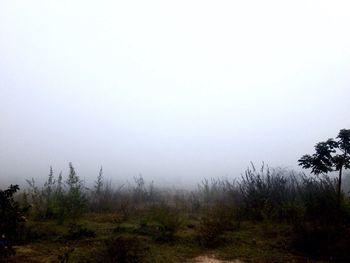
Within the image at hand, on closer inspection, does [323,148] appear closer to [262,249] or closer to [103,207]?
[262,249]

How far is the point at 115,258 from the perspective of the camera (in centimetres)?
498

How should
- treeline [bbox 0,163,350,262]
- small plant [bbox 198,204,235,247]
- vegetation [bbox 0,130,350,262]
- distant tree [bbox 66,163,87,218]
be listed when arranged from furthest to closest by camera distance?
distant tree [bbox 66,163,87,218] < small plant [bbox 198,204,235,247] < treeline [bbox 0,163,350,262] < vegetation [bbox 0,130,350,262]

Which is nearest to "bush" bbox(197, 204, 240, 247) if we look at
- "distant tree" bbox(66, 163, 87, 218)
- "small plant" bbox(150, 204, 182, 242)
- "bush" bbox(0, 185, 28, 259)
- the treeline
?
the treeline

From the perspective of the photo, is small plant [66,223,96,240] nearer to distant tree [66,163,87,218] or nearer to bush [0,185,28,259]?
distant tree [66,163,87,218]

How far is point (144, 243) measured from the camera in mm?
6230

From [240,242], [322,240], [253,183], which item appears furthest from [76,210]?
[322,240]

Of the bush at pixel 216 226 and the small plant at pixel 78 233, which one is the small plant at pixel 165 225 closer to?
the bush at pixel 216 226

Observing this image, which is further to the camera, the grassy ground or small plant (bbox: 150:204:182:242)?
small plant (bbox: 150:204:182:242)

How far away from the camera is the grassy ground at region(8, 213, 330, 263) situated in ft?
17.7

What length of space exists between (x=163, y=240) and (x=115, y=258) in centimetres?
181

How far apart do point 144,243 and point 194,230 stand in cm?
158

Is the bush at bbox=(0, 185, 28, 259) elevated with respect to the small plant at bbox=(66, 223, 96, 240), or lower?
elevated

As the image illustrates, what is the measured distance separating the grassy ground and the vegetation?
15mm

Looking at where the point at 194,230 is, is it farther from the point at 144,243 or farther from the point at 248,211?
the point at 248,211
